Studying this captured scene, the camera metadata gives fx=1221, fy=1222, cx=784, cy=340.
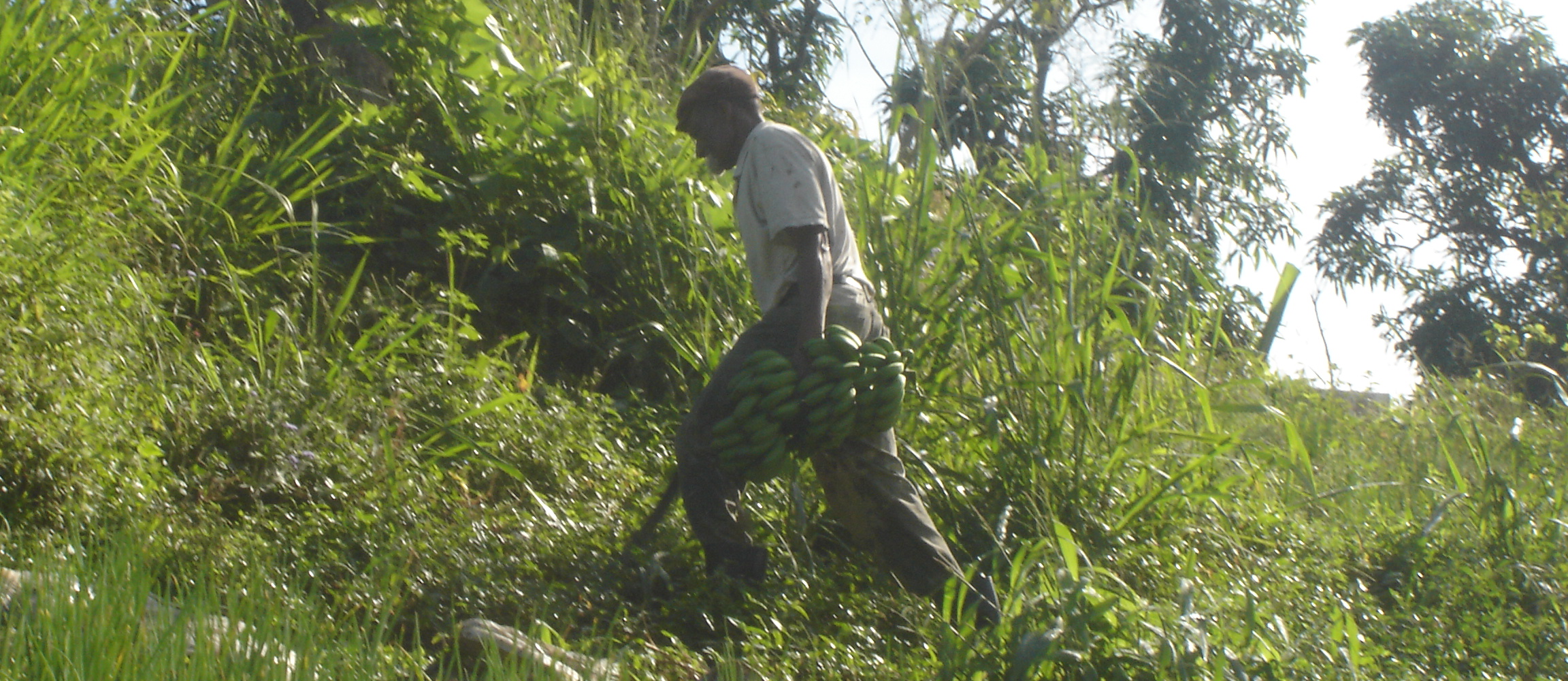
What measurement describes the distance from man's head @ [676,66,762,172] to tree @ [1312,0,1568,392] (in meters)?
15.8

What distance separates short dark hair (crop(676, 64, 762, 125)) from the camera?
10.8 feet

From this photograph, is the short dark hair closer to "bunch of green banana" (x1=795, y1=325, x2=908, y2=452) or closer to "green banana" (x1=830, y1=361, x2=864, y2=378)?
"bunch of green banana" (x1=795, y1=325, x2=908, y2=452)

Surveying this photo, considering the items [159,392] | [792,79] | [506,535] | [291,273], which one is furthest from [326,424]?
[792,79]

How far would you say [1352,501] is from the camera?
4.64m

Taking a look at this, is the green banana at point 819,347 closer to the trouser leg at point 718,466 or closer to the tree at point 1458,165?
the trouser leg at point 718,466

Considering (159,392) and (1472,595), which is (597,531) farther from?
(1472,595)

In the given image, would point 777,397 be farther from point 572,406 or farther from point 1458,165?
point 1458,165

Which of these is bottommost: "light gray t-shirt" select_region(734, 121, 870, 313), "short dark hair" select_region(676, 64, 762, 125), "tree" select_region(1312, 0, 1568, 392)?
→ "light gray t-shirt" select_region(734, 121, 870, 313)

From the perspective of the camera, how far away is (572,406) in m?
4.60

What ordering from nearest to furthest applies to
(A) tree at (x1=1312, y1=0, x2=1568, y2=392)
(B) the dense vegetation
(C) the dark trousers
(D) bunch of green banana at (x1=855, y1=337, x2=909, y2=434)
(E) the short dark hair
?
(B) the dense vegetation → (D) bunch of green banana at (x1=855, y1=337, x2=909, y2=434) → (C) the dark trousers → (E) the short dark hair → (A) tree at (x1=1312, y1=0, x2=1568, y2=392)

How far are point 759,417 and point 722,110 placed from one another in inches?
34.8

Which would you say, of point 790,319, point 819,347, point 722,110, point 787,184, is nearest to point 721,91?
point 722,110

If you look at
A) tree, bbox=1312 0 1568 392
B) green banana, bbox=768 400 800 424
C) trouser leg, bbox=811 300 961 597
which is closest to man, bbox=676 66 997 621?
trouser leg, bbox=811 300 961 597

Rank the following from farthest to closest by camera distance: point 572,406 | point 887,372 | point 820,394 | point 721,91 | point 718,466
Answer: point 572,406, point 721,91, point 718,466, point 887,372, point 820,394
